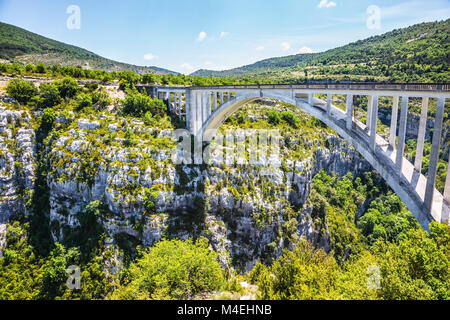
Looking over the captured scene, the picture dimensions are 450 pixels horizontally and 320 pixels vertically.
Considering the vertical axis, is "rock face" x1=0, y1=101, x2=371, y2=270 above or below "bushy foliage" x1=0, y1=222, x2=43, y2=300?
above

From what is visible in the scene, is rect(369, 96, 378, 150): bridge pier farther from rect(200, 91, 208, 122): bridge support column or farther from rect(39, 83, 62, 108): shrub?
rect(39, 83, 62, 108): shrub

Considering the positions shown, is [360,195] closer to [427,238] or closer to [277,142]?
[277,142]

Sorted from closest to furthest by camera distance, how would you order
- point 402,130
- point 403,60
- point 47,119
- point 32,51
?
point 402,130
point 47,119
point 403,60
point 32,51

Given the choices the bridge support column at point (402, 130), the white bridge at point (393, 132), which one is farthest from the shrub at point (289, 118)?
the bridge support column at point (402, 130)

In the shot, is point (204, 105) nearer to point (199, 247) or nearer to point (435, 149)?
point (199, 247)

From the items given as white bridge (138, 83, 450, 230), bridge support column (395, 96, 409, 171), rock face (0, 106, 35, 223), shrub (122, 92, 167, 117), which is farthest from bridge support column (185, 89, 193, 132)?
bridge support column (395, 96, 409, 171)

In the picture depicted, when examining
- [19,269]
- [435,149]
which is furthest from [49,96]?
[435,149]

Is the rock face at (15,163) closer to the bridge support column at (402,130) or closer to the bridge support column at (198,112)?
the bridge support column at (198,112)

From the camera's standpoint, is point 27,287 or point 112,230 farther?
point 112,230
